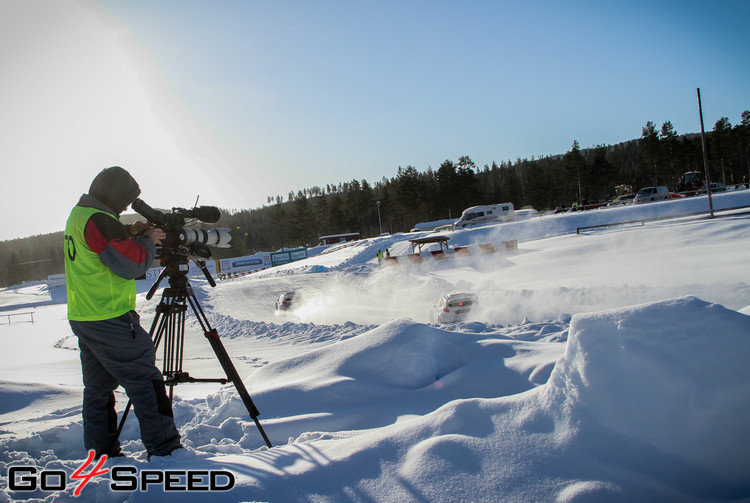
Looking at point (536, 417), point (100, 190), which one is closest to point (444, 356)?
point (536, 417)

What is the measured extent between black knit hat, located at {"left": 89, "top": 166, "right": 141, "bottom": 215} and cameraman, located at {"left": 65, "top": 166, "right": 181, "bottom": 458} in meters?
0.01

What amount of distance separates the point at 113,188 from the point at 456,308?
9809 mm

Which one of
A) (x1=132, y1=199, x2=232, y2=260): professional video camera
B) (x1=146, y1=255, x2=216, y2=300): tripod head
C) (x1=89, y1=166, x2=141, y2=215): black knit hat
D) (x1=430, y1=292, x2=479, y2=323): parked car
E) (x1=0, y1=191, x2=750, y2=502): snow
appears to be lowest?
(x1=430, y1=292, x2=479, y2=323): parked car

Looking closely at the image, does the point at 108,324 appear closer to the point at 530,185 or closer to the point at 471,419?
the point at 471,419

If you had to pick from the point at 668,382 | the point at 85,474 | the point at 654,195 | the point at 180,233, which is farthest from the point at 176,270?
the point at 654,195

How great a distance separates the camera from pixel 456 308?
11.7 m

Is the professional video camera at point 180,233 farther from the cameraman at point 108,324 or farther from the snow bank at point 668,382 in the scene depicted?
the snow bank at point 668,382

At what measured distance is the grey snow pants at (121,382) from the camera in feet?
9.48

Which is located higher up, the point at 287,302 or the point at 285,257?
the point at 285,257

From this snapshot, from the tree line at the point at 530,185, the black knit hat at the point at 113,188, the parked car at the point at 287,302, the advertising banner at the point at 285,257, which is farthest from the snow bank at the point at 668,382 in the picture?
the tree line at the point at 530,185

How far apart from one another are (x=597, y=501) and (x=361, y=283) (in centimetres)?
2339

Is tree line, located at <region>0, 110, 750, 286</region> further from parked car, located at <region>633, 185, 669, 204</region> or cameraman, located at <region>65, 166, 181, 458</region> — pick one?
cameraman, located at <region>65, 166, 181, 458</region>

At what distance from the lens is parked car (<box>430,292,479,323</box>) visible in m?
11.6

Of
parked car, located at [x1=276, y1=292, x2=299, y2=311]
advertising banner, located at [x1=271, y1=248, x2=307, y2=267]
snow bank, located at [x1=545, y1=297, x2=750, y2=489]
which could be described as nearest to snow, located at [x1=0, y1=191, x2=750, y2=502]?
Answer: snow bank, located at [x1=545, y1=297, x2=750, y2=489]
